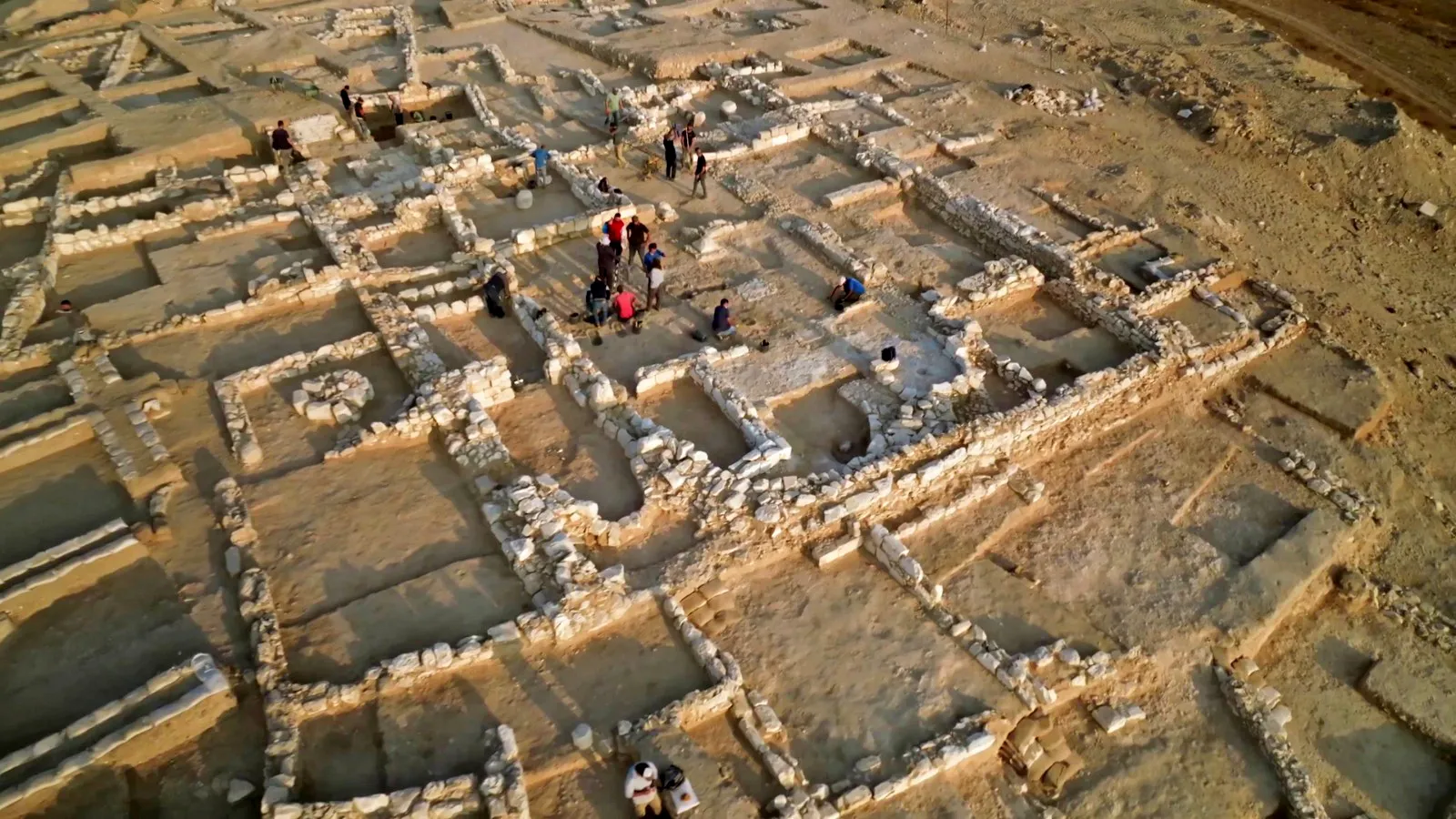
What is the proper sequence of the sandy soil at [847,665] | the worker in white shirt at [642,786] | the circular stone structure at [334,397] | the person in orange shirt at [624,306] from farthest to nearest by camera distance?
the person in orange shirt at [624,306] → the circular stone structure at [334,397] → the sandy soil at [847,665] → the worker in white shirt at [642,786]

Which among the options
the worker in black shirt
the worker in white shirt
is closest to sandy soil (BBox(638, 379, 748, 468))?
the worker in white shirt

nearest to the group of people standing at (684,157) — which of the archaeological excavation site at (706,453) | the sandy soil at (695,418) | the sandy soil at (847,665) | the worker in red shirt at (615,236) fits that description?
the archaeological excavation site at (706,453)

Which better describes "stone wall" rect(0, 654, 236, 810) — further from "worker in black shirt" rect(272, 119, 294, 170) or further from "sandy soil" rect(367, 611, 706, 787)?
"worker in black shirt" rect(272, 119, 294, 170)

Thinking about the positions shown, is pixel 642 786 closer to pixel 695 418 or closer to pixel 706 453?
pixel 706 453

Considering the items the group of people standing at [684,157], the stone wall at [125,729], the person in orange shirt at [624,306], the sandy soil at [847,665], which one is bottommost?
the sandy soil at [847,665]

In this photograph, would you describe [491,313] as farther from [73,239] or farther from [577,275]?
[73,239]

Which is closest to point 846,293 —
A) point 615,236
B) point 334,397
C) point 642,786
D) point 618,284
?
point 618,284

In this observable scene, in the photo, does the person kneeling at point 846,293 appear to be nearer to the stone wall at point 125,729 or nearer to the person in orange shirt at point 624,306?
the person in orange shirt at point 624,306
